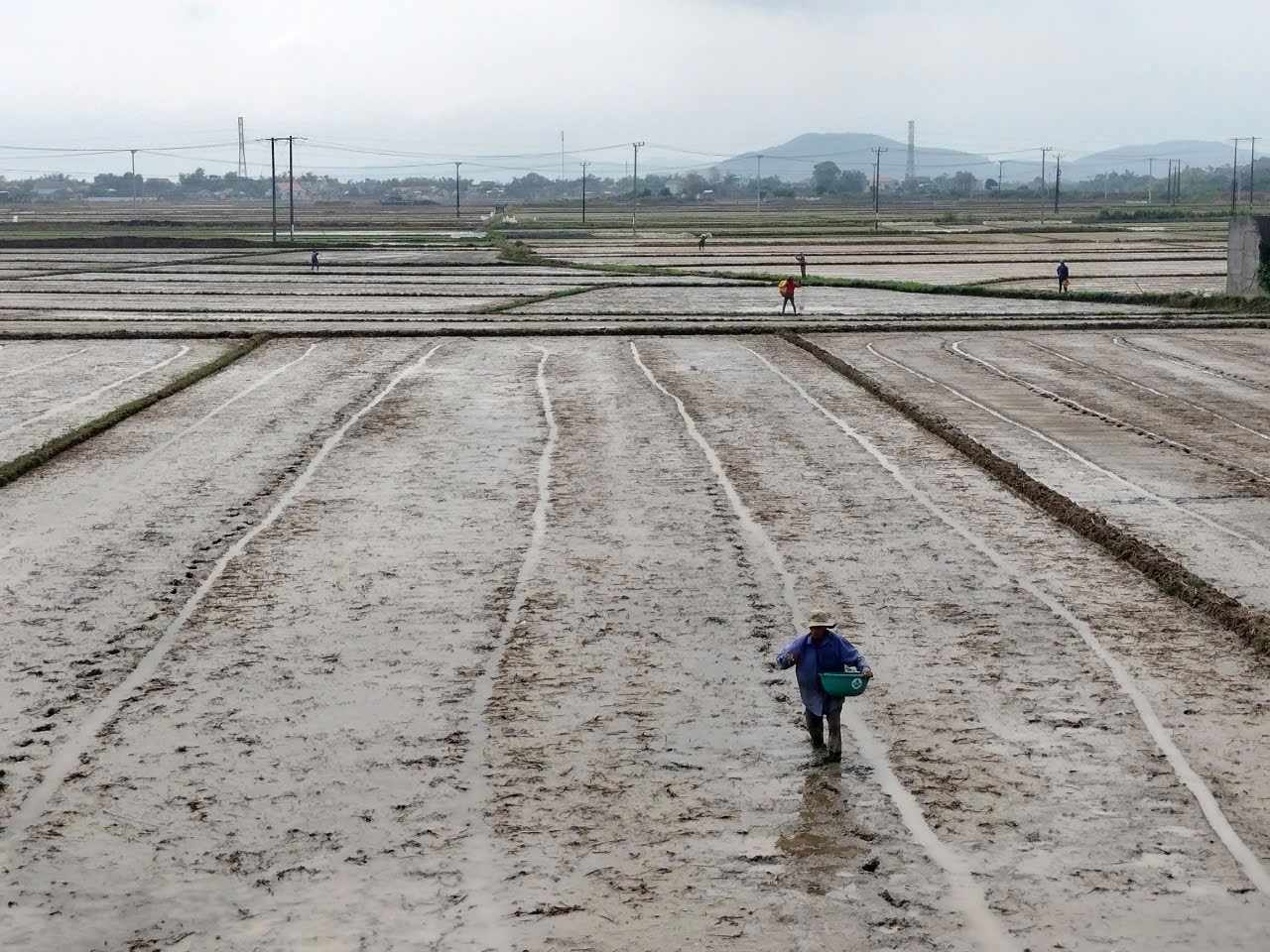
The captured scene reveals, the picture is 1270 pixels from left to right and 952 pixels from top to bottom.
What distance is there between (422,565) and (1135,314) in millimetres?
29377

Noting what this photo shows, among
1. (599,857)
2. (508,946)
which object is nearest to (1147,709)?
(599,857)

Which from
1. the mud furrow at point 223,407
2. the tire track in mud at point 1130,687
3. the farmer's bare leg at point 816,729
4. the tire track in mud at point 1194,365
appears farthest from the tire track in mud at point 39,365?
the farmer's bare leg at point 816,729

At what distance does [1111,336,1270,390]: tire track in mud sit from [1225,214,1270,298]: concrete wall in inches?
447

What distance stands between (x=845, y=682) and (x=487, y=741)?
2285mm

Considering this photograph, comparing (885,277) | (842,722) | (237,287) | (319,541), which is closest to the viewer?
(842,722)

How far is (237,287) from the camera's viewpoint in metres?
50.8

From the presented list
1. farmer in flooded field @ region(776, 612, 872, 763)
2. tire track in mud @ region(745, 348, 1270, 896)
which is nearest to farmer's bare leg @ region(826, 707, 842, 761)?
farmer in flooded field @ region(776, 612, 872, 763)

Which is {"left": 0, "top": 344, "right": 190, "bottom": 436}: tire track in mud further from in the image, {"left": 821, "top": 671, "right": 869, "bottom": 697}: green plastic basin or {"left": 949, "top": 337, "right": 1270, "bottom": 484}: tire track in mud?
{"left": 821, "top": 671, "right": 869, "bottom": 697}: green plastic basin

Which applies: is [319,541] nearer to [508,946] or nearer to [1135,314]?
[508,946]

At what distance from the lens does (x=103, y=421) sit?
2158cm

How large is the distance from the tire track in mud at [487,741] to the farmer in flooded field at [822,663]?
1906mm

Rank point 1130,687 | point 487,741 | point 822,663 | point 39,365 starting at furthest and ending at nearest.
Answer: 1. point 39,365
2. point 1130,687
3. point 487,741
4. point 822,663

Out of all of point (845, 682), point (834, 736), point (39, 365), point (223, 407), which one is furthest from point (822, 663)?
point (39, 365)

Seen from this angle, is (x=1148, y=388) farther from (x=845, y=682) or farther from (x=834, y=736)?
(x=845, y=682)
